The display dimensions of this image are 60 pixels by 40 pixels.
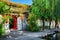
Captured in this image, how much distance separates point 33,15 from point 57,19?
21.3 ft

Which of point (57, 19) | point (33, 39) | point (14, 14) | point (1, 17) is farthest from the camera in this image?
point (57, 19)

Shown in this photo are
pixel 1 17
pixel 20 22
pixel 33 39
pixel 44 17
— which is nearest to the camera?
pixel 33 39

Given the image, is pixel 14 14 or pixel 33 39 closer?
pixel 33 39

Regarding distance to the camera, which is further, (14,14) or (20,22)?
(20,22)

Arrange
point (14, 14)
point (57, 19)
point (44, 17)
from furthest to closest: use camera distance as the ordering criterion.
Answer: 1. point (57, 19)
2. point (44, 17)
3. point (14, 14)

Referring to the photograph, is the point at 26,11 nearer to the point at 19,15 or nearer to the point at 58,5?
the point at 19,15

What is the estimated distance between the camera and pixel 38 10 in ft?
88.5

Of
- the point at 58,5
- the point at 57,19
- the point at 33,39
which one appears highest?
the point at 58,5

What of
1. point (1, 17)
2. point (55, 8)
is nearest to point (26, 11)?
point (55, 8)

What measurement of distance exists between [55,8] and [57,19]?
3372mm

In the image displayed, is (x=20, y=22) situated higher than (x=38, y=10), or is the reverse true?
(x=38, y=10)

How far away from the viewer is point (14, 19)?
25.3m

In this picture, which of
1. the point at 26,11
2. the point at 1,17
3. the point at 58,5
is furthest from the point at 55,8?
the point at 1,17

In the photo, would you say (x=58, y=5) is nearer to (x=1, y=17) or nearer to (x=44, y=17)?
(x=44, y=17)
